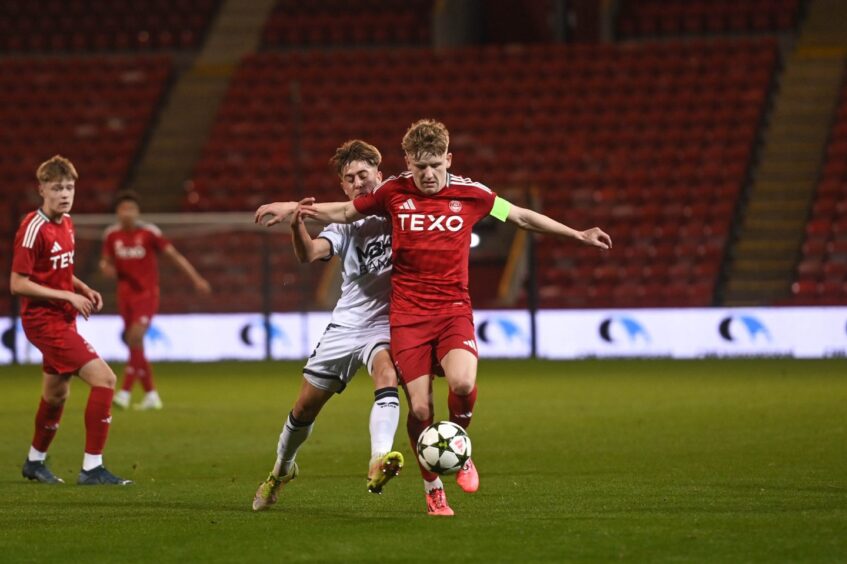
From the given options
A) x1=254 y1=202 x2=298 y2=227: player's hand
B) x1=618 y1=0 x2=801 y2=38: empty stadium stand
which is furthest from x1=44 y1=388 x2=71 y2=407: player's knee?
x1=618 y1=0 x2=801 y2=38: empty stadium stand

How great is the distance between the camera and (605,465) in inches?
383

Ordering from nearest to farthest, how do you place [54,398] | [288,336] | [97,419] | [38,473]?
1. [97,419]
2. [38,473]
3. [54,398]
4. [288,336]

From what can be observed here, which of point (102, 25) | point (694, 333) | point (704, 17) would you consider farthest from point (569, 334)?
point (102, 25)

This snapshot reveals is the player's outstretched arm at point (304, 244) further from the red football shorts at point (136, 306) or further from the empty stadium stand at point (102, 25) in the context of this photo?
the empty stadium stand at point (102, 25)

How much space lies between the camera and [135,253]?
15.2m

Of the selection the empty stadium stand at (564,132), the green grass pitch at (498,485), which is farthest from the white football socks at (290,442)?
the empty stadium stand at (564,132)

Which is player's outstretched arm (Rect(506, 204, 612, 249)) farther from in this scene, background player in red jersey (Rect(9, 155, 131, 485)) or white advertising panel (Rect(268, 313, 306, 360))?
white advertising panel (Rect(268, 313, 306, 360))

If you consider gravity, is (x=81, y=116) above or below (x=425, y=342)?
below

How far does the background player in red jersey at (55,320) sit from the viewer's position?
9.32m

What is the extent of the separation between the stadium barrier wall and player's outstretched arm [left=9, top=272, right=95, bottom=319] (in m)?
11.6

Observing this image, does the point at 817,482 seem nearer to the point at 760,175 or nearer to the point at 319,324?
the point at 319,324

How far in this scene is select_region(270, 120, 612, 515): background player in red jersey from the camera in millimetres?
7383

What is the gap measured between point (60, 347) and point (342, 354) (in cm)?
256

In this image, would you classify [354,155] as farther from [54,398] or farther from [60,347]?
[54,398]
